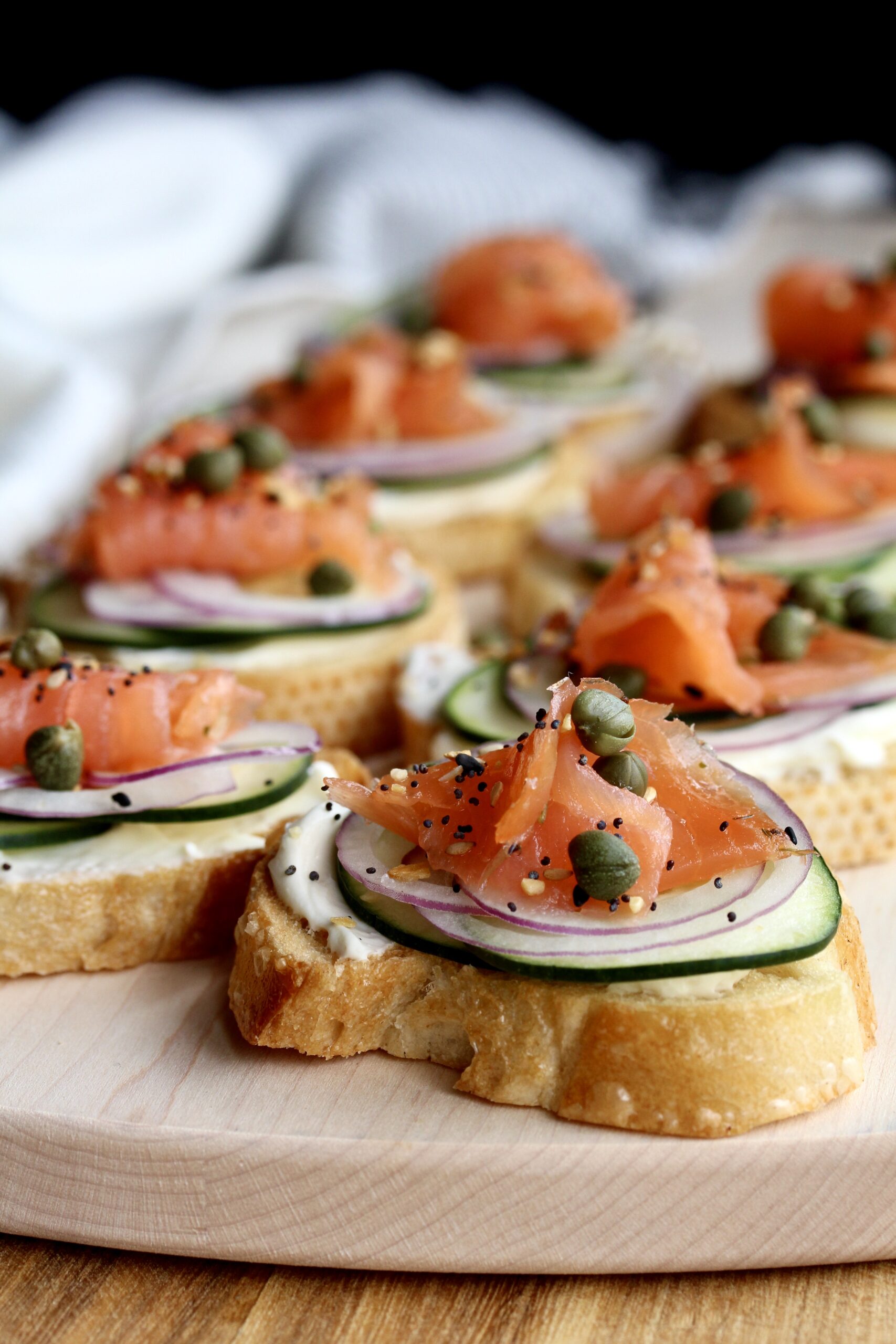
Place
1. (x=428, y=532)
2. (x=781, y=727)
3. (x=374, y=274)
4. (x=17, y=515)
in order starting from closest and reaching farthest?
(x=781, y=727) → (x=17, y=515) → (x=428, y=532) → (x=374, y=274)

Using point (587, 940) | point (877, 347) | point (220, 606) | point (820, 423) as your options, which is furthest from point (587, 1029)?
point (877, 347)

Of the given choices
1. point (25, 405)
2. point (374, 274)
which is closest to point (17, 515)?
point (25, 405)

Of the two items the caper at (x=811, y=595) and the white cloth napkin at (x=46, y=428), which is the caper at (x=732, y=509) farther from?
the white cloth napkin at (x=46, y=428)

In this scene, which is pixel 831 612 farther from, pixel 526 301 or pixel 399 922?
pixel 526 301

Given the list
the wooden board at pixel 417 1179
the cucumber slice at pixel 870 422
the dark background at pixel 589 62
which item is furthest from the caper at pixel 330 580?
the dark background at pixel 589 62

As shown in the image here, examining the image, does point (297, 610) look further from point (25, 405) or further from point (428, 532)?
point (25, 405)
